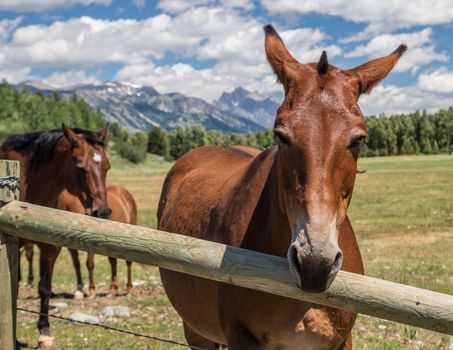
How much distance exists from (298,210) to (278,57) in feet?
3.26

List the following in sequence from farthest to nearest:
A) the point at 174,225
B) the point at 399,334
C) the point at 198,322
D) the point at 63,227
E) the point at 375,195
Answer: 1. the point at 375,195
2. the point at 399,334
3. the point at 174,225
4. the point at 198,322
5. the point at 63,227

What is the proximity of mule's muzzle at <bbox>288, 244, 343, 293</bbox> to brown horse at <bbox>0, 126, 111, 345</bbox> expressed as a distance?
5.02 meters

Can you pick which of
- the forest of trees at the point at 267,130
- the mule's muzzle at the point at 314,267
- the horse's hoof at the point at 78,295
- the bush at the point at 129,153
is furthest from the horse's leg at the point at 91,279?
the bush at the point at 129,153

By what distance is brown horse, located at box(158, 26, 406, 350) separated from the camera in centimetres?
226

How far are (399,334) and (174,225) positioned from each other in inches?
128

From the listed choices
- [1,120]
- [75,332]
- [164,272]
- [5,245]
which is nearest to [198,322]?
[164,272]

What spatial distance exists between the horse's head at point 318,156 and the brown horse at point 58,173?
4.63 m

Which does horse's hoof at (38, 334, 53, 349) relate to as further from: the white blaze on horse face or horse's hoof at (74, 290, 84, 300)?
horse's hoof at (74, 290, 84, 300)

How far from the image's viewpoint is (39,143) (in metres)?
7.09

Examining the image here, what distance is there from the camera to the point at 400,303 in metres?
2.26

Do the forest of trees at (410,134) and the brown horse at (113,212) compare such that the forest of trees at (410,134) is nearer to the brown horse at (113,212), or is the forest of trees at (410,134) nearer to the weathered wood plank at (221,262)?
the brown horse at (113,212)

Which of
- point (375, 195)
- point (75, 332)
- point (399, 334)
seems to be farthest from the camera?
point (375, 195)

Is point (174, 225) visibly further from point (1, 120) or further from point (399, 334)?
point (1, 120)

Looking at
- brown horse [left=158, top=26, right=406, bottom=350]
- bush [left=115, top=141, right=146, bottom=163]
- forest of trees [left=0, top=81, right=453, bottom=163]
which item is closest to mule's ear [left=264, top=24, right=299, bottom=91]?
brown horse [left=158, top=26, right=406, bottom=350]
